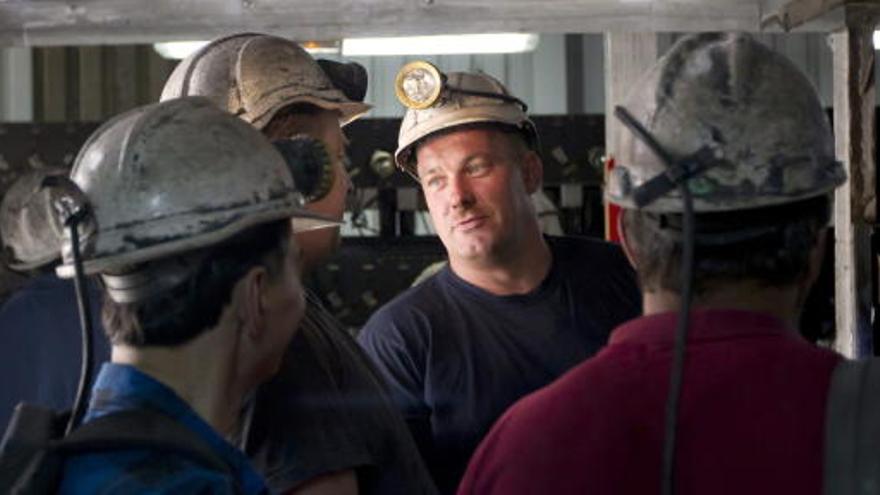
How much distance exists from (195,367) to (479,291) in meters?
1.95

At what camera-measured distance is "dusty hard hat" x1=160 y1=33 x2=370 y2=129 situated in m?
2.86

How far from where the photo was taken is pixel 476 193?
12.9 ft

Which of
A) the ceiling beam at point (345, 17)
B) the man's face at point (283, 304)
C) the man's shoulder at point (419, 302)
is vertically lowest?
the man's shoulder at point (419, 302)

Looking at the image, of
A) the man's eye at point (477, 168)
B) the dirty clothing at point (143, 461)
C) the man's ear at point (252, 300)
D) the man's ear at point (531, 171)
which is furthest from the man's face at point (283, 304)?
the man's ear at point (531, 171)

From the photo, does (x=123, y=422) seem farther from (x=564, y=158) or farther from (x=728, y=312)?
(x=564, y=158)

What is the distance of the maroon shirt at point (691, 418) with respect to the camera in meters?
1.78

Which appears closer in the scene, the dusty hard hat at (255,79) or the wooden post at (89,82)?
the dusty hard hat at (255,79)

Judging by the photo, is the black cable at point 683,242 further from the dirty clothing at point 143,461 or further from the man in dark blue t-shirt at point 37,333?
the man in dark blue t-shirt at point 37,333

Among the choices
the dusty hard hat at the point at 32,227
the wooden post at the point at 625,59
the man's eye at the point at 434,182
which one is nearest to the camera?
the dusty hard hat at the point at 32,227

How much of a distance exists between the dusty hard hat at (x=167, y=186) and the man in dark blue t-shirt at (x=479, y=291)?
5.10ft

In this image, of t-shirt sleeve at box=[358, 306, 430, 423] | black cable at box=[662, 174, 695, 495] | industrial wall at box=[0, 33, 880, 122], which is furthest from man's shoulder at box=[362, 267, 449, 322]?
industrial wall at box=[0, 33, 880, 122]

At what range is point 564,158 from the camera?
6121 millimetres

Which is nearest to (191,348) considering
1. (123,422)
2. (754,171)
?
(123,422)

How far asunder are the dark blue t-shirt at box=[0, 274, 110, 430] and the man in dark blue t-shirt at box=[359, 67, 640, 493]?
33.3 inches
